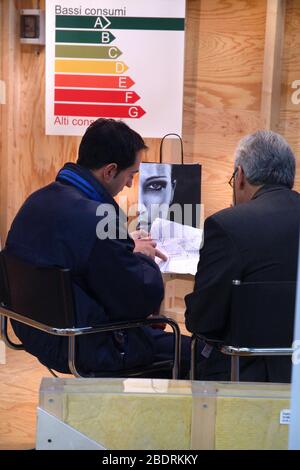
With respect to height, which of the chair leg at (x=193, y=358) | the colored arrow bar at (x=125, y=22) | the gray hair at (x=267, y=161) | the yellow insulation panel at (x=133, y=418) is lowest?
the chair leg at (x=193, y=358)

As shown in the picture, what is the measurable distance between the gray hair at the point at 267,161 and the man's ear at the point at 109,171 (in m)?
0.47

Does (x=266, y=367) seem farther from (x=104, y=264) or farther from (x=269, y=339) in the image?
(x=104, y=264)

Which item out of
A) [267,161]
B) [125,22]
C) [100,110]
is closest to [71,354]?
[267,161]

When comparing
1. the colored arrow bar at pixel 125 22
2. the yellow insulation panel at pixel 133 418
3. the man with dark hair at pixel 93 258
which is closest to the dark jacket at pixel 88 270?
the man with dark hair at pixel 93 258

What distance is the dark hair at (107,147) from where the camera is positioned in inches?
105

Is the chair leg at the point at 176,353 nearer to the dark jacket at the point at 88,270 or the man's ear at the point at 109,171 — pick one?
the dark jacket at the point at 88,270

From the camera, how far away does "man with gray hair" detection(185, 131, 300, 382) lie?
2.29 m

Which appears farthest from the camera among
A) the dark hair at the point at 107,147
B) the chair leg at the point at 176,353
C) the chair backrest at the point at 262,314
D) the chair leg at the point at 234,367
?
the dark hair at the point at 107,147

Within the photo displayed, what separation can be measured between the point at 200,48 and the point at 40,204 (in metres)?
2.28

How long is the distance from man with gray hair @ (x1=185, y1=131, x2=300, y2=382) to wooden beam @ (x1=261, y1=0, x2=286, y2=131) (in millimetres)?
1849

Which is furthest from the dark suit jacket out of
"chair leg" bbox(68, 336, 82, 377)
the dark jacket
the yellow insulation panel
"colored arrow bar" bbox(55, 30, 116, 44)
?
"colored arrow bar" bbox(55, 30, 116, 44)

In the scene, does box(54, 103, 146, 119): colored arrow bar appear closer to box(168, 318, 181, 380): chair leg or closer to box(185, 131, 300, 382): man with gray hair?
box(185, 131, 300, 382): man with gray hair

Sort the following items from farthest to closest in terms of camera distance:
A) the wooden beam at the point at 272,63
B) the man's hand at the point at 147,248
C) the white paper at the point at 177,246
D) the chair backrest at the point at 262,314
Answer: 1. the wooden beam at the point at 272,63
2. the white paper at the point at 177,246
3. the man's hand at the point at 147,248
4. the chair backrest at the point at 262,314
